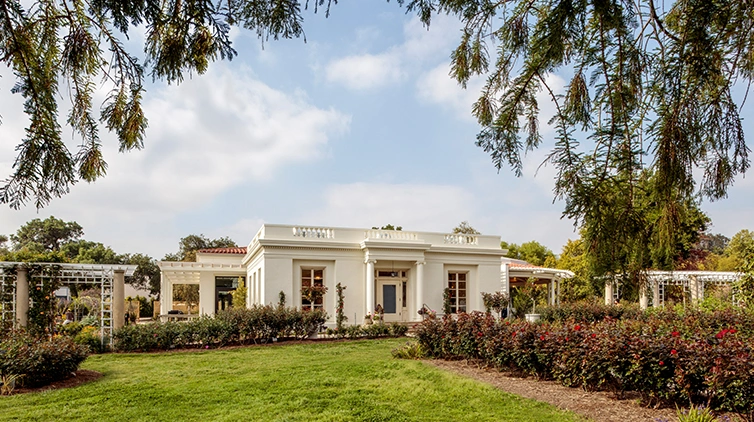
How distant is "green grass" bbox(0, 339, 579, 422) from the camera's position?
6.09 meters

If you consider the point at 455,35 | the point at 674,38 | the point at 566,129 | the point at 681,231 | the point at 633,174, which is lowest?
the point at 681,231

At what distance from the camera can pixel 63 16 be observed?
99.3 inches

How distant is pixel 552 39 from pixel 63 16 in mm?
2489

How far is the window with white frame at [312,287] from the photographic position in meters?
18.7

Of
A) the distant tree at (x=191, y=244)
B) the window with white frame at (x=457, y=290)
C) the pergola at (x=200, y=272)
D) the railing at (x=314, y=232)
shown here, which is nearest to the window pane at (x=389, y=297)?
the window with white frame at (x=457, y=290)

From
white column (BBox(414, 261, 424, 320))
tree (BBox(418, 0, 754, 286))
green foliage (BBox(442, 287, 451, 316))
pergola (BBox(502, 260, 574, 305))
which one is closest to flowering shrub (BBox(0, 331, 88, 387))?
tree (BBox(418, 0, 754, 286))

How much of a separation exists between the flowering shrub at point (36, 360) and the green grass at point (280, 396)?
0.63 meters

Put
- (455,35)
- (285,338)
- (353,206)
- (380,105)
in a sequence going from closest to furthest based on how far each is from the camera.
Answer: (455,35)
(380,105)
(285,338)
(353,206)

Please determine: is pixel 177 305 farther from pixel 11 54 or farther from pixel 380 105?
pixel 11 54

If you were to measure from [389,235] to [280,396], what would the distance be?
13.5 meters

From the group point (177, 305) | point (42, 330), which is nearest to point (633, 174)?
point (42, 330)

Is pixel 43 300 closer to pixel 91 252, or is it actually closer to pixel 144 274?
pixel 91 252

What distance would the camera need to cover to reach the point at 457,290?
21.1 m

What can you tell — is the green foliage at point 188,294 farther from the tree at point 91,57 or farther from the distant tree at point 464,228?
the tree at point 91,57
